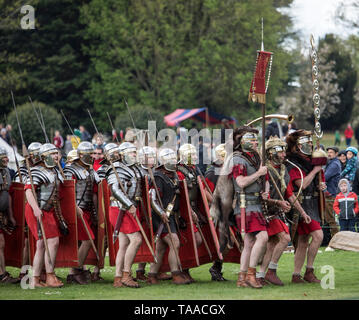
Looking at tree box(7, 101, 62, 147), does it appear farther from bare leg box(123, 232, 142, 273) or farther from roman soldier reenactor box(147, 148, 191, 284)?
bare leg box(123, 232, 142, 273)

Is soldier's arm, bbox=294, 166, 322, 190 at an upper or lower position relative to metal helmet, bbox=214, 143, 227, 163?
lower

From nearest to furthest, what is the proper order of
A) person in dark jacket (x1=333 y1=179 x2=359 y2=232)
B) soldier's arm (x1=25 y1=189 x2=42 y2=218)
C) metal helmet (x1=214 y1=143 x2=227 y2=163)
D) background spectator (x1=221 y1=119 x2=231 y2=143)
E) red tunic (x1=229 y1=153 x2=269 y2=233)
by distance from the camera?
1. red tunic (x1=229 y1=153 x2=269 y2=233)
2. soldier's arm (x1=25 y1=189 x2=42 y2=218)
3. metal helmet (x1=214 y1=143 x2=227 y2=163)
4. person in dark jacket (x1=333 y1=179 x2=359 y2=232)
5. background spectator (x1=221 y1=119 x2=231 y2=143)

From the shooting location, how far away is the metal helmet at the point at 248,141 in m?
10.1

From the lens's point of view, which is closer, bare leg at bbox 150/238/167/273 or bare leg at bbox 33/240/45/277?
bare leg at bbox 33/240/45/277

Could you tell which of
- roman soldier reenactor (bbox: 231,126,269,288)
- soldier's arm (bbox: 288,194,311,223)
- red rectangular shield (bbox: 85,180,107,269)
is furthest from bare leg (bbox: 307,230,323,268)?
red rectangular shield (bbox: 85,180,107,269)

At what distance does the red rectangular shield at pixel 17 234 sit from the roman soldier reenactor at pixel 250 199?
3.04 m

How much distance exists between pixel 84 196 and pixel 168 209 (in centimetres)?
123

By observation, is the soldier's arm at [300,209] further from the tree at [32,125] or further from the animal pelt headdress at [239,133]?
the tree at [32,125]

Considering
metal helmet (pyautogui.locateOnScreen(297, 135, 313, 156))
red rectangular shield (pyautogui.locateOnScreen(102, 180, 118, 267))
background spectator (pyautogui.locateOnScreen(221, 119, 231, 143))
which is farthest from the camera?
background spectator (pyautogui.locateOnScreen(221, 119, 231, 143))

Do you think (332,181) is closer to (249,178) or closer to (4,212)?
(249,178)

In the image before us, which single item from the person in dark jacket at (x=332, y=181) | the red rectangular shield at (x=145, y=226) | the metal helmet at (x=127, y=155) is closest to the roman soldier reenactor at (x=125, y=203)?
the metal helmet at (x=127, y=155)

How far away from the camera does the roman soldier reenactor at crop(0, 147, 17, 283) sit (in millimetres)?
11148
